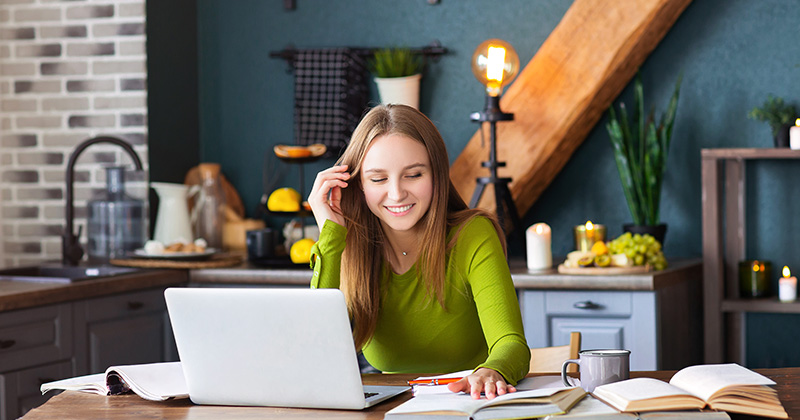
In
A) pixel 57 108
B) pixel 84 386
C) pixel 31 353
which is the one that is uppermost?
pixel 57 108

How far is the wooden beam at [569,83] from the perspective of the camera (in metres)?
3.58

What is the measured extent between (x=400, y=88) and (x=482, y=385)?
252 cm

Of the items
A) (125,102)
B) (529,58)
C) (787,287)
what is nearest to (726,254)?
(787,287)

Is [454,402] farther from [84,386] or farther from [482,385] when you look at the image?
[84,386]

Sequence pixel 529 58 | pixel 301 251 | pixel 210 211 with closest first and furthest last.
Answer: pixel 301 251 < pixel 529 58 < pixel 210 211

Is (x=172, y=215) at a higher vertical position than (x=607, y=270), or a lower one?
higher

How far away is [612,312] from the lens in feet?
10.5

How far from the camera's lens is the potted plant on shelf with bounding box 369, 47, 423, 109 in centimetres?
400

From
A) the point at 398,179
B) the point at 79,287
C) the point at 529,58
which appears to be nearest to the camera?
the point at 398,179

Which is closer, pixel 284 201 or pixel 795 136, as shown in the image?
pixel 795 136

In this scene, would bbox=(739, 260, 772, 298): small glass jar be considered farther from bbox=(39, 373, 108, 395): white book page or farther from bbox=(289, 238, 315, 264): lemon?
bbox=(39, 373, 108, 395): white book page

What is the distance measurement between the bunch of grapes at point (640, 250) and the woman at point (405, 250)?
1158 millimetres

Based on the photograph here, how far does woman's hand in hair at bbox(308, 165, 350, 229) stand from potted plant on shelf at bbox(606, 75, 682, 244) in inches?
66.7

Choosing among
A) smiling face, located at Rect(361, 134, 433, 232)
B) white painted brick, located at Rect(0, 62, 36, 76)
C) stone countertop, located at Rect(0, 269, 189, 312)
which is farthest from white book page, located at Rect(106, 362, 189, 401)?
white painted brick, located at Rect(0, 62, 36, 76)
